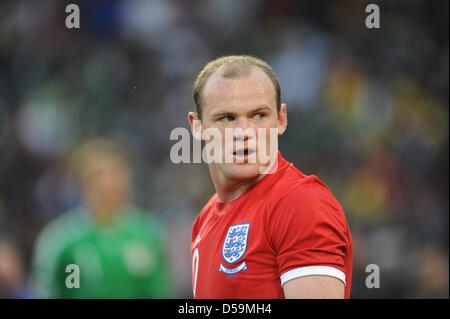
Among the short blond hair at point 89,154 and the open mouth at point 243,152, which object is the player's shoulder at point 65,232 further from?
the open mouth at point 243,152

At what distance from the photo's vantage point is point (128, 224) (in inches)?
295

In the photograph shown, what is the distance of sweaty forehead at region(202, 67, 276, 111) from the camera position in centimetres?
354

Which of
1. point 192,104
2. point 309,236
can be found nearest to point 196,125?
point 309,236

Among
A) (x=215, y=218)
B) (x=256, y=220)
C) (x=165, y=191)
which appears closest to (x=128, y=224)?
(x=165, y=191)

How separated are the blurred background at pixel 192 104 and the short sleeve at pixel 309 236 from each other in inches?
243

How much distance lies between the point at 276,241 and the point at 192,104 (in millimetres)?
7444

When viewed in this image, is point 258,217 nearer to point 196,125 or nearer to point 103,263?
point 196,125

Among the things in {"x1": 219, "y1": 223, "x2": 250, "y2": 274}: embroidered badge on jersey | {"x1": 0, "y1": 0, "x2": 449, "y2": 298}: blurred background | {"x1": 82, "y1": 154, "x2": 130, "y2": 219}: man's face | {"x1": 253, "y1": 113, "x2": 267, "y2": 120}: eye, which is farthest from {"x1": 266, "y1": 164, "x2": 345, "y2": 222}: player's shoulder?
{"x1": 0, "y1": 0, "x2": 449, "y2": 298}: blurred background

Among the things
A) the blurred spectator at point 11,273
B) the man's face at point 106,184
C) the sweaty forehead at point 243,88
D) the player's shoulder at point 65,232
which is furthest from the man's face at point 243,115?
the blurred spectator at point 11,273

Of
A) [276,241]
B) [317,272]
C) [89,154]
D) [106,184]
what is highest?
A: [89,154]

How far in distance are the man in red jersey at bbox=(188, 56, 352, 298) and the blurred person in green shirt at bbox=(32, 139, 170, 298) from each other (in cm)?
327

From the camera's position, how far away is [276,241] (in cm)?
321

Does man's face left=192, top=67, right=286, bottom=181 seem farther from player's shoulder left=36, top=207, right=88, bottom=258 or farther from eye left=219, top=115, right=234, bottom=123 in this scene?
player's shoulder left=36, top=207, right=88, bottom=258

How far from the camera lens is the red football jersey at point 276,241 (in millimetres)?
3107
